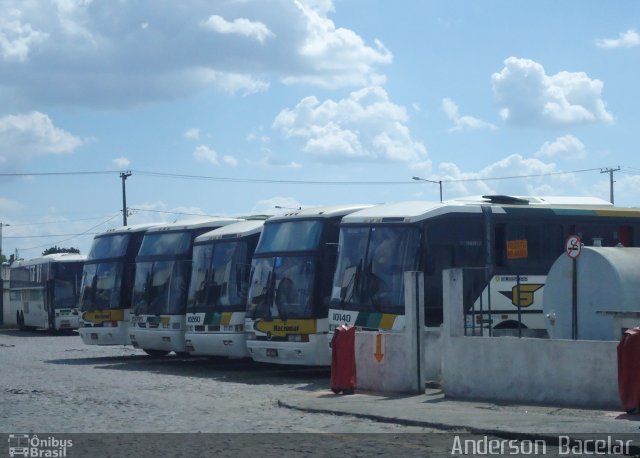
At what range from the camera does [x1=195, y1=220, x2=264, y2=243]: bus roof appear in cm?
2475

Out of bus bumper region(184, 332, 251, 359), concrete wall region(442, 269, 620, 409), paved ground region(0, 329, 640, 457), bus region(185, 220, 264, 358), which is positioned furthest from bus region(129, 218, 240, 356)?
concrete wall region(442, 269, 620, 409)

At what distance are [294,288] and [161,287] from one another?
18.9 ft

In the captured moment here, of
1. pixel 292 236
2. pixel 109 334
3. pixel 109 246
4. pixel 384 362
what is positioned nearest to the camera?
pixel 384 362

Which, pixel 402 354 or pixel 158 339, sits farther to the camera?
pixel 158 339

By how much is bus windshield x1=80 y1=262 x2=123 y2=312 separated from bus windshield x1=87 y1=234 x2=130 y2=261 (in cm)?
32

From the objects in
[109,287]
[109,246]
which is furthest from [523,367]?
[109,246]

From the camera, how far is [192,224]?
27125 millimetres

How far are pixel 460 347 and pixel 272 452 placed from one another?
6.13m

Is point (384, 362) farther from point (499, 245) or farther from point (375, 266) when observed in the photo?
point (499, 245)

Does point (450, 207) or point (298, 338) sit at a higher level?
point (450, 207)

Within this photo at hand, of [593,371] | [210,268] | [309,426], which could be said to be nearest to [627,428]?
[593,371]

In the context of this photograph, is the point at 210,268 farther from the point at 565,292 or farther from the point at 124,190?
the point at 124,190

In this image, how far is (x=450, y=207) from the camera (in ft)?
68.5

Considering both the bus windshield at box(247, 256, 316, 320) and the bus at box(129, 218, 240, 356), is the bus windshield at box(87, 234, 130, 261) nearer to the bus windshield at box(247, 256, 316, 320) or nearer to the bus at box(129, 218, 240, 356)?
the bus at box(129, 218, 240, 356)
